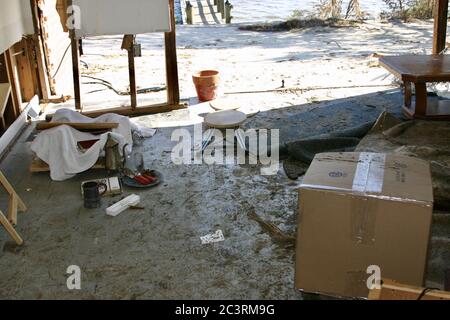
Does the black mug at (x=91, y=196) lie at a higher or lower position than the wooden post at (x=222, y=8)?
lower

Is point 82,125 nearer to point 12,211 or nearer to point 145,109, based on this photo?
point 12,211

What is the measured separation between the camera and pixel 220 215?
11.2 feet

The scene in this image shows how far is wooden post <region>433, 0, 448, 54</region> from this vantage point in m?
5.73

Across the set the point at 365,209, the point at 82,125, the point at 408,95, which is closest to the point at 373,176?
the point at 365,209

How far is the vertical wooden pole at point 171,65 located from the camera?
17.8 ft

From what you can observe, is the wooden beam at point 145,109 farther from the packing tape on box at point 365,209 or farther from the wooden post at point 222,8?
the wooden post at point 222,8

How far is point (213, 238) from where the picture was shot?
3.15 m

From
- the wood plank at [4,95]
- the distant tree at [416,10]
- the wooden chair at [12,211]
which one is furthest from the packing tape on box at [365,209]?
the distant tree at [416,10]

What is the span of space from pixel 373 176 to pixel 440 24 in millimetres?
4255

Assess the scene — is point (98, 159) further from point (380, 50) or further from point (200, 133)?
point (380, 50)

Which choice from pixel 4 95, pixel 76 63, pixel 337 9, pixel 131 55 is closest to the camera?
pixel 4 95

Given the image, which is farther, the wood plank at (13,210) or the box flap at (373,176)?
the wood plank at (13,210)

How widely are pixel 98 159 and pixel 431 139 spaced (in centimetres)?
287

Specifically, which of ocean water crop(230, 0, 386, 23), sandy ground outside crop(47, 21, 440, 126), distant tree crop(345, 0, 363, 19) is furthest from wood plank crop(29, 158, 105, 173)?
ocean water crop(230, 0, 386, 23)
